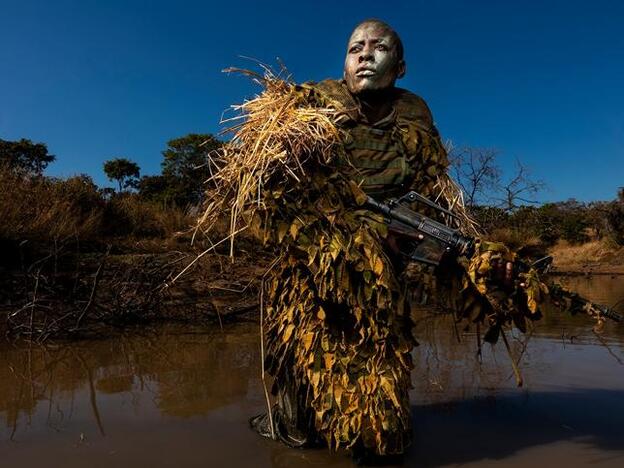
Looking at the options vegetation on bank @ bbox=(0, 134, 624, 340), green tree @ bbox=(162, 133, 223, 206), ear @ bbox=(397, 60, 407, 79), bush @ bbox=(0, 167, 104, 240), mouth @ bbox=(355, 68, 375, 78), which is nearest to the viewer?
mouth @ bbox=(355, 68, 375, 78)

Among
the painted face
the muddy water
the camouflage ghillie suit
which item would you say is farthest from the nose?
the muddy water

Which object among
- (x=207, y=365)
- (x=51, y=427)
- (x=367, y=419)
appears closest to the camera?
(x=367, y=419)

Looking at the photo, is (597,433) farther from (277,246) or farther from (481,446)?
(277,246)

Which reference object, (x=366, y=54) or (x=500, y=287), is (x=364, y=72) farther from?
(x=500, y=287)

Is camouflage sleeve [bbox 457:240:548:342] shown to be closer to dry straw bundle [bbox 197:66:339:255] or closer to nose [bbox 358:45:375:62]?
dry straw bundle [bbox 197:66:339:255]

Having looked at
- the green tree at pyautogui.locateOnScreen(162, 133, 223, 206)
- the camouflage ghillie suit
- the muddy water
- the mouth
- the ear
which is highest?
the green tree at pyautogui.locateOnScreen(162, 133, 223, 206)

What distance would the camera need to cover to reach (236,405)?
3520mm

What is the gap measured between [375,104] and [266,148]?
0.87 m

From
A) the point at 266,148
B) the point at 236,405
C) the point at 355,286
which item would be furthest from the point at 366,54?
the point at 236,405

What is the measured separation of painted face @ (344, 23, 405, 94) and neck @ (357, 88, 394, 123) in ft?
0.14

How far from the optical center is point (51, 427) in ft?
10.1

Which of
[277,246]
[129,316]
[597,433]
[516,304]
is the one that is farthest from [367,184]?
[129,316]

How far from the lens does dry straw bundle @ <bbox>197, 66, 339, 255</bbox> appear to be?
8.18ft

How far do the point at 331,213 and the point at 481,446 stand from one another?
1495 mm
